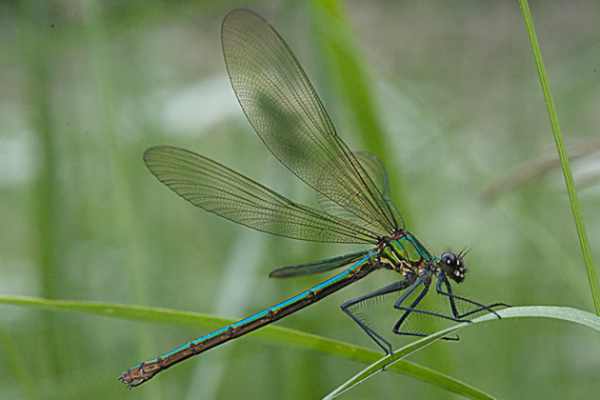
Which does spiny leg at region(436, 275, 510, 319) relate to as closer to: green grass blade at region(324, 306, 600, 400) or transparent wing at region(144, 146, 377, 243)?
transparent wing at region(144, 146, 377, 243)

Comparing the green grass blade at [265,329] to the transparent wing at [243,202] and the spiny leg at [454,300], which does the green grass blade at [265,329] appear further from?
the transparent wing at [243,202]

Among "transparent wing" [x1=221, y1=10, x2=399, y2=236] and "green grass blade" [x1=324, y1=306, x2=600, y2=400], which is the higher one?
"transparent wing" [x1=221, y1=10, x2=399, y2=236]

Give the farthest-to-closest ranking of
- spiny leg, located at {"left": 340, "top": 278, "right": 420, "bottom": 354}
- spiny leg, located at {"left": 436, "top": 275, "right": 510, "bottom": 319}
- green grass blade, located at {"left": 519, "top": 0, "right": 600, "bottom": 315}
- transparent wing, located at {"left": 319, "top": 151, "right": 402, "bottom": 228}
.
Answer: transparent wing, located at {"left": 319, "top": 151, "right": 402, "bottom": 228}
spiny leg, located at {"left": 340, "top": 278, "right": 420, "bottom": 354}
spiny leg, located at {"left": 436, "top": 275, "right": 510, "bottom": 319}
green grass blade, located at {"left": 519, "top": 0, "right": 600, "bottom": 315}

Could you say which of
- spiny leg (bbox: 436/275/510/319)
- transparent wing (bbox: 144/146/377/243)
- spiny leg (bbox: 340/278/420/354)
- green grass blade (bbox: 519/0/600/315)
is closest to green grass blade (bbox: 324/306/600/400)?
green grass blade (bbox: 519/0/600/315)

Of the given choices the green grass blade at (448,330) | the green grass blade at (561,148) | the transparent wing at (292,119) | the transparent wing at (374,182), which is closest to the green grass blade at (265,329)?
the green grass blade at (448,330)

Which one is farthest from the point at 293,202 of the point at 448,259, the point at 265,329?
the point at 265,329

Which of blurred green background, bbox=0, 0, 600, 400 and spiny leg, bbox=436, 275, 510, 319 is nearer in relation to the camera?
spiny leg, bbox=436, 275, 510, 319

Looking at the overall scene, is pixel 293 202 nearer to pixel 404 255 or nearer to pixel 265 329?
pixel 404 255
